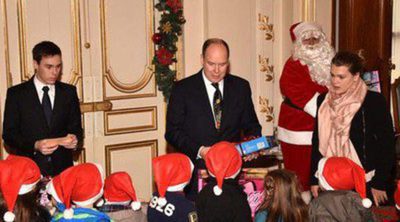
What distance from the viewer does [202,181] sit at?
4102 millimetres

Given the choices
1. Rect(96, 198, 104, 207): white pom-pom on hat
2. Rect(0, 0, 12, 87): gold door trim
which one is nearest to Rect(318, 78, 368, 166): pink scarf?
Rect(96, 198, 104, 207): white pom-pom on hat

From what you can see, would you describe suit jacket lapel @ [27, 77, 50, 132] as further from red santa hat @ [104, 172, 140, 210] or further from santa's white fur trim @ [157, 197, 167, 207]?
santa's white fur trim @ [157, 197, 167, 207]

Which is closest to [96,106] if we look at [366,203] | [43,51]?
[43,51]

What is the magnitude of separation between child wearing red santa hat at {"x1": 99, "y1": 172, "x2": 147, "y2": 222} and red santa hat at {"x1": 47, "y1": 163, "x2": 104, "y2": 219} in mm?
133

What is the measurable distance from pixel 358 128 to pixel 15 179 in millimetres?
2180

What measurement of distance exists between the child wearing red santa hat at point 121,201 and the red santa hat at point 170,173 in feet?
0.48

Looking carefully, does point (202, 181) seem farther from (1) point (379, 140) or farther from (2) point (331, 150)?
(1) point (379, 140)

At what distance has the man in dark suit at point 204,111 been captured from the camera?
4297mm

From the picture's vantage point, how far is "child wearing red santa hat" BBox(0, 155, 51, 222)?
122 inches

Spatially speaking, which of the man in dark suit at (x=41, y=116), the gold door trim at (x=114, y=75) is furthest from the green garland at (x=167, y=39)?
the man in dark suit at (x=41, y=116)

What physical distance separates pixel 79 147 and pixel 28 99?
117 centimetres

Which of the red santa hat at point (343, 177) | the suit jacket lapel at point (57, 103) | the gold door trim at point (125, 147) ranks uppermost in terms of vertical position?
the suit jacket lapel at point (57, 103)

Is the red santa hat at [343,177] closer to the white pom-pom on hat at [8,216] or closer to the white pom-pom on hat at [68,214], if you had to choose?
the white pom-pom on hat at [68,214]

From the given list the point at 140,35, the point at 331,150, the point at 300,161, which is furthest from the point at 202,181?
the point at 140,35
